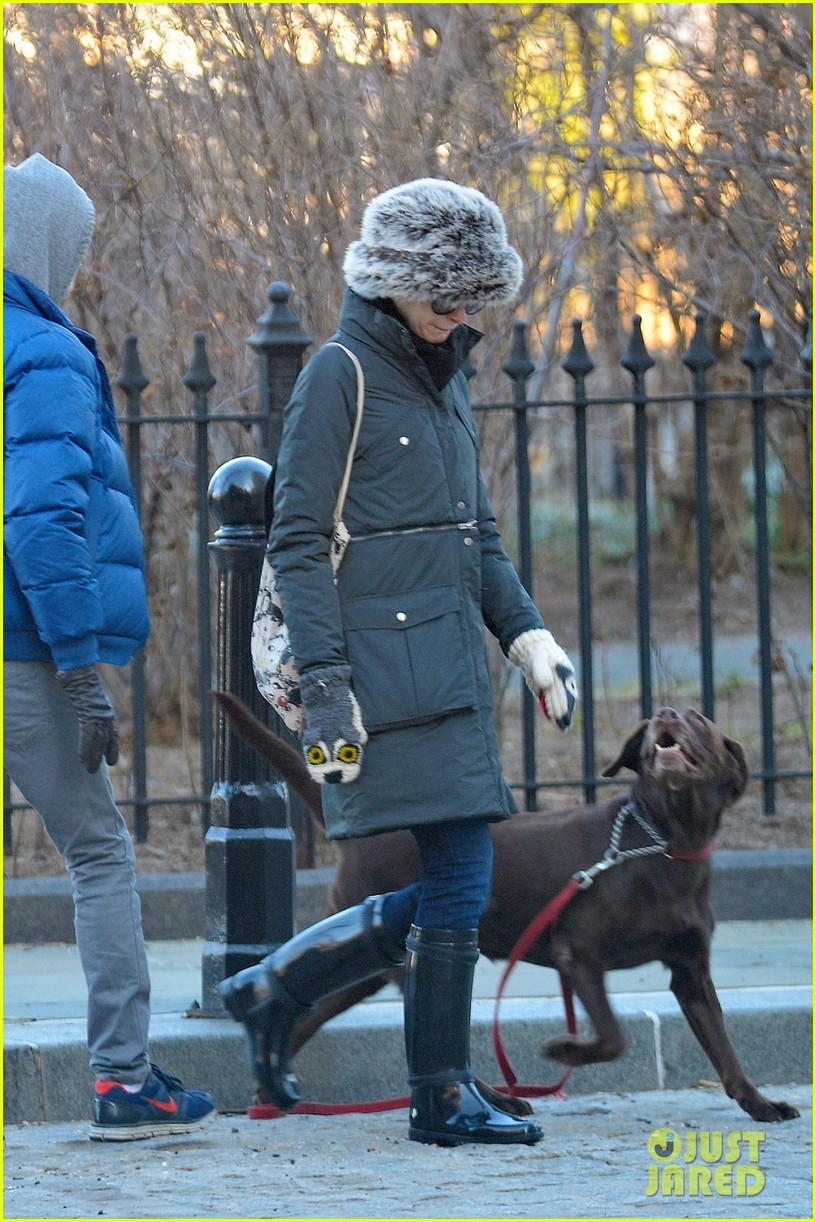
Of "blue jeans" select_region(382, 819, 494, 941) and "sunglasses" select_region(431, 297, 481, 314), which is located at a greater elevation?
"sunglasses" select_region(431, 297, 481, 314)

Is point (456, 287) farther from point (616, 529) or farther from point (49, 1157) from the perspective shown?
point (616, 529)

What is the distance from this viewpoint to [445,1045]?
399 centimetres

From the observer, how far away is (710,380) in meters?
12.0

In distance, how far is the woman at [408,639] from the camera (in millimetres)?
3818

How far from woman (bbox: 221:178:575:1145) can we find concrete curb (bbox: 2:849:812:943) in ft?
6.70

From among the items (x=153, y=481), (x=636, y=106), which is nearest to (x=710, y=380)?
(x=636, y=106)

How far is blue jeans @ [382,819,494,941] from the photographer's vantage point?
13.0 ft

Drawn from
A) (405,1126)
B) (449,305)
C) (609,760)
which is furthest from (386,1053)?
(609,760)

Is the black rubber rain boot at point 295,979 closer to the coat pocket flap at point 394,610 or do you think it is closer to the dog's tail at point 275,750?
the dog's tail at point 275,750

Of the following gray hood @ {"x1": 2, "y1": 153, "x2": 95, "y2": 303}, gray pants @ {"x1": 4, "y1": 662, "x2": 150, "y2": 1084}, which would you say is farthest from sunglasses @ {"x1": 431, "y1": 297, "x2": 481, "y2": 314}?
gray pants @ {"x1": 4, "y1": 662, "x2": 150, "y2": 1084}

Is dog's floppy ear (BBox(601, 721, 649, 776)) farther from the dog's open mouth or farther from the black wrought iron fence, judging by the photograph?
the black wrought iron fence

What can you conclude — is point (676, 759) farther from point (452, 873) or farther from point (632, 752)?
point (452, 873)

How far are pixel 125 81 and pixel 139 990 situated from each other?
4.14 m

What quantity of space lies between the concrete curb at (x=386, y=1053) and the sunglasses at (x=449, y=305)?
1.90 m
